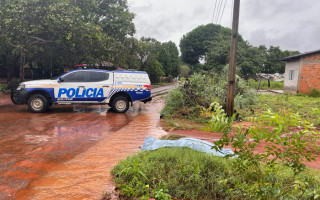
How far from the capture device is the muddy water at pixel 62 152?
3678 mm

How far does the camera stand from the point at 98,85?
10.8 meters

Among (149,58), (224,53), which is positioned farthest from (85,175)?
(149,58)

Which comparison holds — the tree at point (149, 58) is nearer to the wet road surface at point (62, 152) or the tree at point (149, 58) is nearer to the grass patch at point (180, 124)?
the grass patch at point (180, 124)

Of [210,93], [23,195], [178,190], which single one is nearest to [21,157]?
[23,195]

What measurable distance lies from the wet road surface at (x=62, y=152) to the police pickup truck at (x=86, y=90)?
99cm

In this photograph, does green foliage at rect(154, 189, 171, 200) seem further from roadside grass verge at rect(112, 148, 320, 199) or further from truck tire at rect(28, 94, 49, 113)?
truck tire at rect(28, 94, 49, 113)

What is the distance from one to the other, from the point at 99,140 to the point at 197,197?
12.3 ft

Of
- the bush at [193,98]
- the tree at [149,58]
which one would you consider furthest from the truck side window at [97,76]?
the tree at [149,58]

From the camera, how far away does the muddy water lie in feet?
12.1

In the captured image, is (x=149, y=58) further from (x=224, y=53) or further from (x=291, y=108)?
(x=291, y=108)

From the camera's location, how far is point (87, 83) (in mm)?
10641

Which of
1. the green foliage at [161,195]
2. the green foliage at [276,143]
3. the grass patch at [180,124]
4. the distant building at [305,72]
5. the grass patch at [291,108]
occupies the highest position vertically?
the distant building at [305,72]

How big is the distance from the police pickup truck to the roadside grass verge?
22.9 ft

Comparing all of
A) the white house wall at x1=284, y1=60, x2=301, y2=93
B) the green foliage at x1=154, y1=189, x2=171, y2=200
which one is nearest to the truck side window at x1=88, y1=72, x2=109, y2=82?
the green foliage at x1=154, y1=189, x2=171, y2=200
